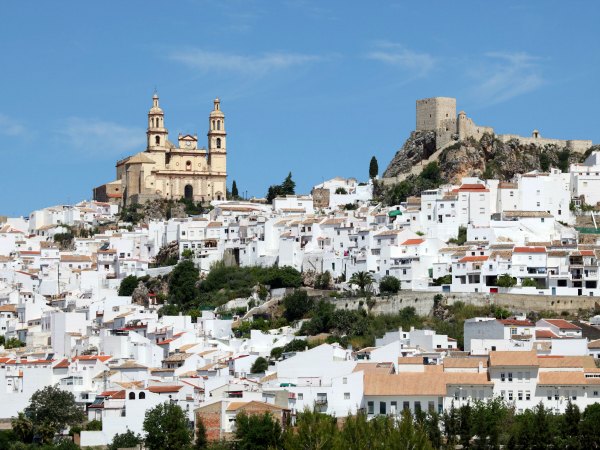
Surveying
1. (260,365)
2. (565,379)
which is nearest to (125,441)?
(260,365)

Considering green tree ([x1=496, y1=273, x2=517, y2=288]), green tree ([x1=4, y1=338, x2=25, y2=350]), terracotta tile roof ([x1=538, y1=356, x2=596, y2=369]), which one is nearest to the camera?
terracotta tile roof ([x1=538, y1=356, x2=596, y2=369])

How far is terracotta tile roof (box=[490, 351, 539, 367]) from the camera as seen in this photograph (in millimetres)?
55094

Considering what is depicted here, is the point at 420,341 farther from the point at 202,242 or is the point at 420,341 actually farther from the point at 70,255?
the point at 70,255

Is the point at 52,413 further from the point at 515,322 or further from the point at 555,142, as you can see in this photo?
the point at 555,142

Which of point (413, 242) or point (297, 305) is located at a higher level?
point (413, 242)

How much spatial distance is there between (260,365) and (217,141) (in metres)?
41.6

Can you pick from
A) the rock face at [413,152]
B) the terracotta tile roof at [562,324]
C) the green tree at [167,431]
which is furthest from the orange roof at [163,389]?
the rock face at [413,152]

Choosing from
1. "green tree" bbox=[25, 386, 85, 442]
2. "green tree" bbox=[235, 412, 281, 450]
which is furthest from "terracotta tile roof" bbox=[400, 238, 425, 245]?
"green tree" bbox=[235, 412, 281, 450]

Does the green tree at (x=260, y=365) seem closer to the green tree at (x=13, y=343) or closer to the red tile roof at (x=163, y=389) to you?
the red tile roof at (x=163, y=389)

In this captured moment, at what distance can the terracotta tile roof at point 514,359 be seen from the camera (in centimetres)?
5509

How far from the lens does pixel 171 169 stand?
10100cm

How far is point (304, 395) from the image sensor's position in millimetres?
55688

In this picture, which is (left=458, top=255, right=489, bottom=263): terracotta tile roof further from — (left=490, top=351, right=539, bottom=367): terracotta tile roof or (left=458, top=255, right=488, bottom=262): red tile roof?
(left=490, top=351, right=539, bottom=367): terracotta tile roof

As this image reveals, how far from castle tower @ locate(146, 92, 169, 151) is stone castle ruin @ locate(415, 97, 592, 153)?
664 inches
